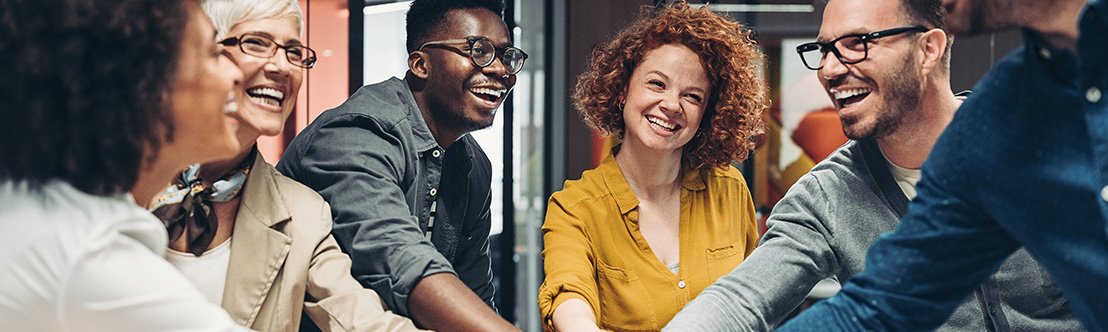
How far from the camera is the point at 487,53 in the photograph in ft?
7.56

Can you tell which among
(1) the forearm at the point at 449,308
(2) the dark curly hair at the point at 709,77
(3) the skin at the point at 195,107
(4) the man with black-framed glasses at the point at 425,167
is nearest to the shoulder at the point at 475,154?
(4) the man with black-framed glasses at the point at 425,167

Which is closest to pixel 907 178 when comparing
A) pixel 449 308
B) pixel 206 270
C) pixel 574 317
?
pixel 574 317

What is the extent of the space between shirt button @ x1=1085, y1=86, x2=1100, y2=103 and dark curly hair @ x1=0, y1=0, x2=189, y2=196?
3.66 feet

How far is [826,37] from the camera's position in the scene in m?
1.88

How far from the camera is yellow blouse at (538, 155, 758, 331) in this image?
2.18 m

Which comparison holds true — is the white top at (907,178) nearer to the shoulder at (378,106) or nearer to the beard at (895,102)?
the beard at (895,102)

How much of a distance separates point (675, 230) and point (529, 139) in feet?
5.96

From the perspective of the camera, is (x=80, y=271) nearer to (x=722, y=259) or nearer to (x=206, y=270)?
(x=206, y=270)

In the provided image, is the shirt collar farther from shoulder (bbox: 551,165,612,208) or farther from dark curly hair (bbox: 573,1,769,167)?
dark curly hair (bbox: 573,1,769,167)

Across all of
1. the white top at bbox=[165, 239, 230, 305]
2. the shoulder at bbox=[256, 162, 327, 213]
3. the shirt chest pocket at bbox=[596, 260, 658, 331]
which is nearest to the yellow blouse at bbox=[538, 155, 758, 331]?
the shirt chest pocket at bbox=[596, 260, 658, 331]

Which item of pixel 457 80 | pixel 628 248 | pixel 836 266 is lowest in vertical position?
pixel 628 248

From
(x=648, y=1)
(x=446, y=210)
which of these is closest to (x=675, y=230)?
(x=446, y=210)

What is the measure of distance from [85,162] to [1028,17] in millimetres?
1149

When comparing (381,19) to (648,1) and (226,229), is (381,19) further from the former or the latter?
(226,229)
